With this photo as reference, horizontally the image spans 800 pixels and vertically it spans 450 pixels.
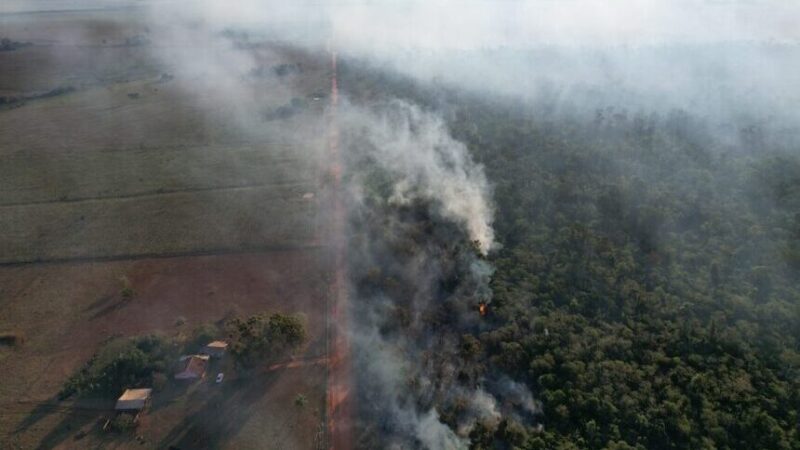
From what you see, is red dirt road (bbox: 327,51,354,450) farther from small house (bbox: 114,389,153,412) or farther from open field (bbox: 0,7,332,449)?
small house (bbox: 114,389,153,412)

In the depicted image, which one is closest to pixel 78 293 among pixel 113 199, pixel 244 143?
pixel 113 199

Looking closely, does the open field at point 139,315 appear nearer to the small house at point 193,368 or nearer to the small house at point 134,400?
the small house at point 134,400

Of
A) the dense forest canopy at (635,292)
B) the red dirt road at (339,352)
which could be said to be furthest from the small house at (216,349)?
the dense forest canopy at (635,292)

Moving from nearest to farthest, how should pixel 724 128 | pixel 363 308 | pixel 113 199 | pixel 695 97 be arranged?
1. pixel 363 308
2. pixel 113 199
3. pixel 724 128
4. pixel 695 97

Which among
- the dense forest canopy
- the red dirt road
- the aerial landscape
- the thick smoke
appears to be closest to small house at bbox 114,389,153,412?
the aerial landscape

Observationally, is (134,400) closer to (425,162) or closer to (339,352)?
(339,352)

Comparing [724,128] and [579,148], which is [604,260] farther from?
[724,128]
